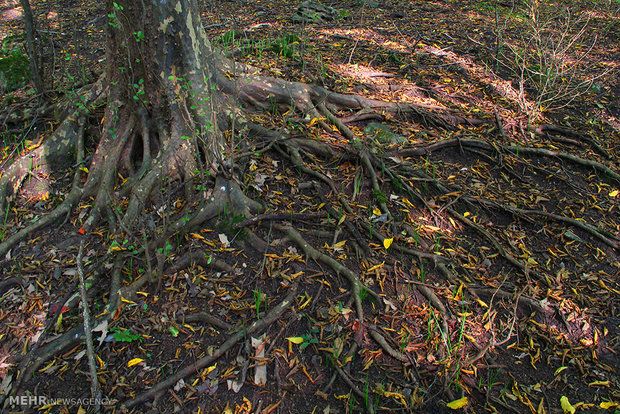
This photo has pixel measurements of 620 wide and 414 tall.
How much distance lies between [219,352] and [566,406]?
7.71 feet

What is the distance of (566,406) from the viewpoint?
2.68 m

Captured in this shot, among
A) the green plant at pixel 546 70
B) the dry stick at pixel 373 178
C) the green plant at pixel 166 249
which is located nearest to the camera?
the green plant at pixel 166 249

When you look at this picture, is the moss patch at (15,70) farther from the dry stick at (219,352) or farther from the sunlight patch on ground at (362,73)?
the dry stick at (219,352)

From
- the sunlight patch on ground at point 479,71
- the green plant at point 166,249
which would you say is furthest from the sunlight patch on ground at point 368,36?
the green plant at point 166,249

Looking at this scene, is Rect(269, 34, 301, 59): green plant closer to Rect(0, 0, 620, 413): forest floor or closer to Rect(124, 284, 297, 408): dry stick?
Rect(0, 0, 620, 413): forest floor

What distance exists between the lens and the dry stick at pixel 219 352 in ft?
8.73

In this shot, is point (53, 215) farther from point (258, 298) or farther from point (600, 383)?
point (600, 383)

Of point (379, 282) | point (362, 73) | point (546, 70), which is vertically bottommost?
point (379, 282)

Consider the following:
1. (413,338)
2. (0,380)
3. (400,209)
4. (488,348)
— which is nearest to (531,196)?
(400,209)

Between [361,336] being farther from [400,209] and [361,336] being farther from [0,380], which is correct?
[0,380]

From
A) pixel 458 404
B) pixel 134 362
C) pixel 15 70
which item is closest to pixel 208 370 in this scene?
pixel 134 362

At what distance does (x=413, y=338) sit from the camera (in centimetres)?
306

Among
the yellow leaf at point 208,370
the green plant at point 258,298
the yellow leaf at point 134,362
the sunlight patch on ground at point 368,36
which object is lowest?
the yellow leaf at point 134,362

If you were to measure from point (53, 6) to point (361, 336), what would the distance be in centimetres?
1026
